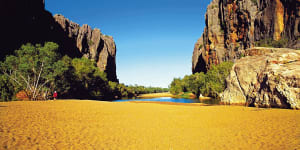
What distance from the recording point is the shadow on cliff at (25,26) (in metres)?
59.2

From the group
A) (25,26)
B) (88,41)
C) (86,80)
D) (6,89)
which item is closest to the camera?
(6,89)

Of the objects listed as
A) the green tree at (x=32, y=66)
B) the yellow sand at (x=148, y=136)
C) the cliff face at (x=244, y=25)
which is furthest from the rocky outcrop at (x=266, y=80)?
the green tree at (x=32, y=66)

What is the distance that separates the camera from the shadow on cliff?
5925cm

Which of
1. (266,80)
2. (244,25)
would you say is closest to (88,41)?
(244,25)

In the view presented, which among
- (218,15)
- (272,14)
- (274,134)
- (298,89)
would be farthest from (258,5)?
(274,134)

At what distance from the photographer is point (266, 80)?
59.8 feet

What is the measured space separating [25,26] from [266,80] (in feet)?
292

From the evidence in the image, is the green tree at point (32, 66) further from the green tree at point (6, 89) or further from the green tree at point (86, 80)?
the green tree at point (86, 80)

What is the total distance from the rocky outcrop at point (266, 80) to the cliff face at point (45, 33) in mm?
66684

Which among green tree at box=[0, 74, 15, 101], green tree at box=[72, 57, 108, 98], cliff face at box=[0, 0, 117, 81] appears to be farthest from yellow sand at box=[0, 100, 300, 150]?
cliff face at box=[0, 0, 117, 81]

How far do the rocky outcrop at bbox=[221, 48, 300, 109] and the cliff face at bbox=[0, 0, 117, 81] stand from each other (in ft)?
219

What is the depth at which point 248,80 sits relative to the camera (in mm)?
22562

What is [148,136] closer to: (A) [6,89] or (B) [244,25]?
(A) [6,89]

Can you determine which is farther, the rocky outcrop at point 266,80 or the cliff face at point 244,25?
the cliff face at point 244,25
